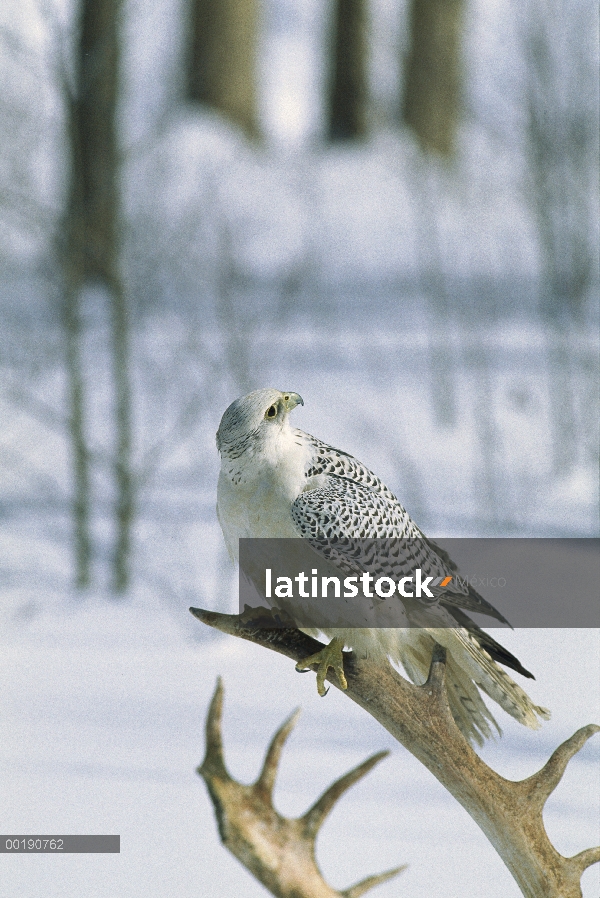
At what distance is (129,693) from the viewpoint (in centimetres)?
451

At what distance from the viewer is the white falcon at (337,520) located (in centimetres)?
201

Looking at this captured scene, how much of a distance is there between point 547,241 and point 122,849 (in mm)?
4459

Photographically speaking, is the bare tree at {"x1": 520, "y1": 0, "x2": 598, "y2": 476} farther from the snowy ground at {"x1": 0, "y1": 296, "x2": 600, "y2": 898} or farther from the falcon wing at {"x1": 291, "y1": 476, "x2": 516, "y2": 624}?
the falcon wing at {"x1": 291, "y1": 476, "x2": 516, "y2": 624}

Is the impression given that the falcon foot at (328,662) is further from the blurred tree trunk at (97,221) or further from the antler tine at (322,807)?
the blurred tree trunk at (97,221)

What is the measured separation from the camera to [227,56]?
9.43 metres

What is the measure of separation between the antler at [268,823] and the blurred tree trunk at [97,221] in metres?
3.32

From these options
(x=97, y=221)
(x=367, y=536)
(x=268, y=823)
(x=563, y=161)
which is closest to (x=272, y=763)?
(x=268, y=823)

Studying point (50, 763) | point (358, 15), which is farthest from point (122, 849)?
point (358, 15)

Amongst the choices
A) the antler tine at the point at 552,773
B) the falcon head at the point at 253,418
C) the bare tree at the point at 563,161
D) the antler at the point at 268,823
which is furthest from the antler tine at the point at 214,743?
the bare tree at the point at 563,161

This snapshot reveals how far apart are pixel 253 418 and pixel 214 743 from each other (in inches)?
26.2

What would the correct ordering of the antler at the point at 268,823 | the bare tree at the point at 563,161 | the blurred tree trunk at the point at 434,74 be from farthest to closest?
the blurred tree trunk at the point at 434,74 < the bare tree at the point at 563,161 < the antler at the point at 268,823

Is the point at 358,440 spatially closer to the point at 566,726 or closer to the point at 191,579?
the point at 191,579

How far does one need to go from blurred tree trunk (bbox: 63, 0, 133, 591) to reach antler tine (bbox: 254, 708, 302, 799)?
3.28m

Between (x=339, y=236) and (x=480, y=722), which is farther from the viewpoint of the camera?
(x=339, y=236)
